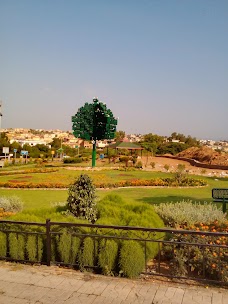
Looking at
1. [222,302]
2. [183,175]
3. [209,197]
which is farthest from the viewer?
[183,175]

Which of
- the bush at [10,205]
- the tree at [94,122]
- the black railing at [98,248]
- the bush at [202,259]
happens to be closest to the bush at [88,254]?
the black railing at [98,248]

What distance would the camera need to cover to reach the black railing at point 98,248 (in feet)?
16.4

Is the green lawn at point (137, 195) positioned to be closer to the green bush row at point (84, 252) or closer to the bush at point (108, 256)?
the green bush row at point (84, 252)

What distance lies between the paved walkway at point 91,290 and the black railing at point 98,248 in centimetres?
28

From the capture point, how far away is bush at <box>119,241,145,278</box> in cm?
488

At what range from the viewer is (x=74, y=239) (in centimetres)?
535

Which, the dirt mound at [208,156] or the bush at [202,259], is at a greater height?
the dirt mound at [208,156]

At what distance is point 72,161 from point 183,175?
20.2 m

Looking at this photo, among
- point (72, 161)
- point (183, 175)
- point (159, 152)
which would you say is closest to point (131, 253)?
point (183, 175)

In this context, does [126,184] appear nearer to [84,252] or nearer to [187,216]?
[187,216]

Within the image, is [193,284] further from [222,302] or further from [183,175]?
[183,175]

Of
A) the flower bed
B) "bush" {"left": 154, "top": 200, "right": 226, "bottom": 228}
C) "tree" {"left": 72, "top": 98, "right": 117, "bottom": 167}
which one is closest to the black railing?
"bush" {"left": 154, "top": 200, "right": 226, "bottom": 228}

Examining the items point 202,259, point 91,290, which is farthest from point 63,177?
point 91,290

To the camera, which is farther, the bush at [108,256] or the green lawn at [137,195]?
the green lawn at [137,195]
